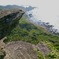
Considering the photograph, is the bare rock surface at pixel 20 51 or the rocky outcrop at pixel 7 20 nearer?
the rocky outcrop at pixel 7 20

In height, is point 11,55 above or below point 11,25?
below

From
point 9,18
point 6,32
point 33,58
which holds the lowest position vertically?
point 33,58

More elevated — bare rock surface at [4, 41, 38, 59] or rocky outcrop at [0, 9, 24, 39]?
rocky outcrop at [0, 9, 24, 39]

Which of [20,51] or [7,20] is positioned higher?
[7,20]

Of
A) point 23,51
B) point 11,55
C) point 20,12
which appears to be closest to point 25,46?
point 23,51

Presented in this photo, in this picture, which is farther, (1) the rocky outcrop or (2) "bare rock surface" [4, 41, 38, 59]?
(2) "bare rock surface" [4, 41, 38, 59]

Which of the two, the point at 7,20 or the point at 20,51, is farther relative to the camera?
the point at 20,51

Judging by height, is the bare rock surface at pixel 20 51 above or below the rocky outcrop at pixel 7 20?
below

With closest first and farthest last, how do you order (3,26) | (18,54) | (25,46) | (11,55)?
(3,26)
(11,55)
(18,54)
(25,46)

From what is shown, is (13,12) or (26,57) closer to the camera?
(13,12)

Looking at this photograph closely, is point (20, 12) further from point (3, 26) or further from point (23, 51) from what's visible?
point (23, 51)

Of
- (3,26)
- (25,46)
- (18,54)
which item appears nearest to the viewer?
(3,26)
